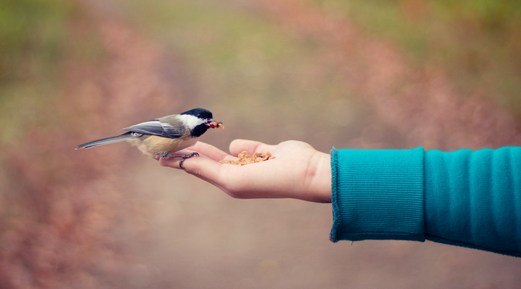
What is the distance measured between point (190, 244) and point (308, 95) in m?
0.80

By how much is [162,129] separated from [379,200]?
26.7 inches

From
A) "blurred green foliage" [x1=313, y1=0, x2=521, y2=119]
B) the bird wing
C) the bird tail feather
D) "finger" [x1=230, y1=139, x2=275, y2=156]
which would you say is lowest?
"finger" [x1=230, y1=139, x2=275, y2=156]

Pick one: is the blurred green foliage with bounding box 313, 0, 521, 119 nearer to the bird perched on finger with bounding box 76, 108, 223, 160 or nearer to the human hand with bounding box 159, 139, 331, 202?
the bird perched on finger with bounding box 76, 108, 223, 160

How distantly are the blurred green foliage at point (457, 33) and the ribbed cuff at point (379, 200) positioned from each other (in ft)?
4.90

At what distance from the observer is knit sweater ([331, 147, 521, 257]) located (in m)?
1.08

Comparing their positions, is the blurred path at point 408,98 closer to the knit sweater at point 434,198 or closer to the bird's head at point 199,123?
the bird's head at point 199,123

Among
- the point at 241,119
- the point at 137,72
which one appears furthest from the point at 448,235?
the point at 137,72

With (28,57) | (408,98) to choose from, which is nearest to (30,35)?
(28,57)

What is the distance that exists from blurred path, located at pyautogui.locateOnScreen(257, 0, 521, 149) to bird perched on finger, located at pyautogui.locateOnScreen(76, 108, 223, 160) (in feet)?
3.50

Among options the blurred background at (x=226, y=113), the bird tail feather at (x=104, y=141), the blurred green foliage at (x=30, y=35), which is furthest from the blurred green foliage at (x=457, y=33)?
the bird tail feather at (x=104, y=141)

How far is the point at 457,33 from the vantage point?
252 cm

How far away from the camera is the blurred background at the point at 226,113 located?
225 cm

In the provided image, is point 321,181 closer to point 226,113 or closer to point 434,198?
point 434,198

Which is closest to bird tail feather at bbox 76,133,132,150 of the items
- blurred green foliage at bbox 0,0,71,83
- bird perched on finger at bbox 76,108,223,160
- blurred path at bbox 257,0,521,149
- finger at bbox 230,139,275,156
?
bird perched on finger at bbox 76,108,223,160
